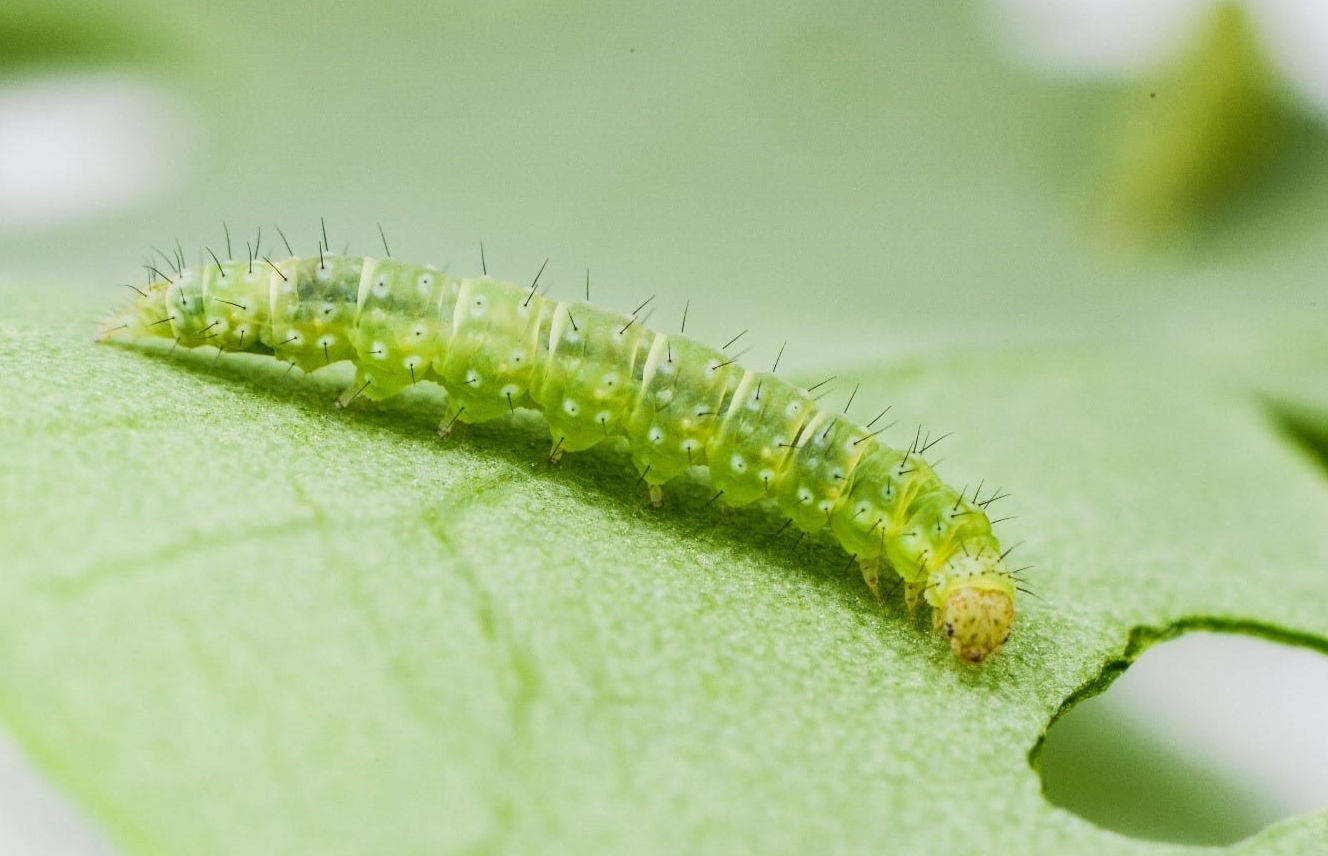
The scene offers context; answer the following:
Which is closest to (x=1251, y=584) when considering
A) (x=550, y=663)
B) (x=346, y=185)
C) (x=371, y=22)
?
(x=550, y=663)

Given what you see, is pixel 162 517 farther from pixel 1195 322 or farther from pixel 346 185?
pixel 1195 322

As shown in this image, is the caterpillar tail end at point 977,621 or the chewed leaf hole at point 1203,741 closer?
the caterpillar tail end at point 977,621

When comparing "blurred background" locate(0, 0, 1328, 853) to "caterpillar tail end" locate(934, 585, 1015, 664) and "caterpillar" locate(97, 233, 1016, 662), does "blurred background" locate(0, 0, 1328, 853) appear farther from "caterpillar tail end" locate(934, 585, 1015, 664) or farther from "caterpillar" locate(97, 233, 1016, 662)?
"caterpillar tail end" locate(934, 585, 1015, 664)

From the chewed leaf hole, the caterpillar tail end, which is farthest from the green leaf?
the chewed leaf hole

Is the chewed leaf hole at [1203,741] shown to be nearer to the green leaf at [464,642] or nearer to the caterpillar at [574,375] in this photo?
the green leaf at [464,642]


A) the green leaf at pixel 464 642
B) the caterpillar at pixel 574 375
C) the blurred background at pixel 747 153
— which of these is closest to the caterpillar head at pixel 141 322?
the caterpillar at pixel 574 375

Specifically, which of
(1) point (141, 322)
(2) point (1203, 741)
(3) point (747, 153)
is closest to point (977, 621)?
(2) point (1203, 741)
